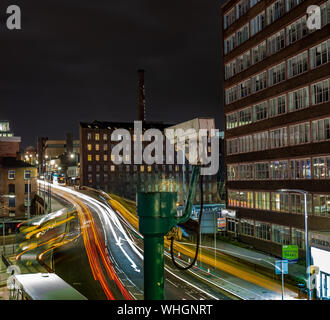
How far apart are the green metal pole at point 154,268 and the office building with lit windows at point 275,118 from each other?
3576cm

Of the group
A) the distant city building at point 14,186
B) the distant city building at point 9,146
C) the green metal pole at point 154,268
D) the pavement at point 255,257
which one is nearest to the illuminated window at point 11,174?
the distant city building at point 14,186

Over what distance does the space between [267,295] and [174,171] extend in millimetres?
113921

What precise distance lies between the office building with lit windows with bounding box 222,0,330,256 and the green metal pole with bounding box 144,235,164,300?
3576 cm

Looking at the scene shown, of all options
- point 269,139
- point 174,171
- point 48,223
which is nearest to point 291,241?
point 269,139

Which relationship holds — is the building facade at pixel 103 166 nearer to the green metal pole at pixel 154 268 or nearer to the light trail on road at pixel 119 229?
the light trail on road at pixel 119 229

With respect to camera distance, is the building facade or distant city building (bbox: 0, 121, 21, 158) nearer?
distant city building (bbox: 0, 121, 21, 158)

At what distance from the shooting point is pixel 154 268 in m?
3.80

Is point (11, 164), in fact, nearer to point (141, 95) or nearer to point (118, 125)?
point (141, 95)

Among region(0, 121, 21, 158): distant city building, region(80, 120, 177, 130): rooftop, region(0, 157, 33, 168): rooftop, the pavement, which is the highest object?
region(80, 120, 177, 130): rooftop

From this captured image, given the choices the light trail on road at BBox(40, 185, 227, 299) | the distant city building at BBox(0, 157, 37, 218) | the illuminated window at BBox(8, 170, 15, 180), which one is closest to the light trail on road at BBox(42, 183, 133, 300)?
the light trail on road at BBox(40, 185, 227, 299)

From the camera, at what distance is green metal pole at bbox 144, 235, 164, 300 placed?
12.4 feet

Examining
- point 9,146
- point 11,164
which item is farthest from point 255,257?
point 9,146

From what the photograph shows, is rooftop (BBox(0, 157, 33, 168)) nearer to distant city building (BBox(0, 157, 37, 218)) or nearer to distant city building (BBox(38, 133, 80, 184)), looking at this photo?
distant city building (BBox(0, 157, 37, 218))

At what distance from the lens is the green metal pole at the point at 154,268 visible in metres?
3.77
